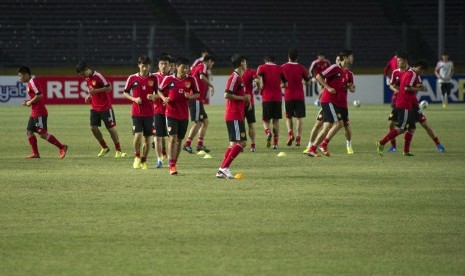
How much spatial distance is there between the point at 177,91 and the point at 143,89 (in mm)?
1885

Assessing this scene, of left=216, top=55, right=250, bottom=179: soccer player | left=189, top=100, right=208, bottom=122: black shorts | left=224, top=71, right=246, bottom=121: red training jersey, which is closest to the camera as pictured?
left=216, top=55, right=250, bottom=179: soccer player

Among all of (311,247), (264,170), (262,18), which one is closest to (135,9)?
(262,18)

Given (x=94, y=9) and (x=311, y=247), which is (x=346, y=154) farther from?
(x=94, y=9)

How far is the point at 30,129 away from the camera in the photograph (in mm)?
21469

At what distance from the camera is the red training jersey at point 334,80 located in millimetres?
21273

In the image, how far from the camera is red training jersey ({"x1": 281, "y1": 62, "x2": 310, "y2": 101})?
24.5 m

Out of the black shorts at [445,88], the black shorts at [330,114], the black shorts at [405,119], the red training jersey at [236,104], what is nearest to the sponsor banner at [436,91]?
the black shorts at [445,88]

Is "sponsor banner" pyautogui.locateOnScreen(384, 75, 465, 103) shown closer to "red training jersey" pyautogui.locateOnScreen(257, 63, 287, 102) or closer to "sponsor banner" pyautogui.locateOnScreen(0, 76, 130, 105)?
"sponsor banner" pyautogui.locateOnScreen(0, 76, 130, 105)

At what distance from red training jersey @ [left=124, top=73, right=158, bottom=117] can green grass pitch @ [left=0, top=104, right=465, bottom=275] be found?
0.99 m

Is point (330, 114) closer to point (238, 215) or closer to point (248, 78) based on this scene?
point (248, 78)

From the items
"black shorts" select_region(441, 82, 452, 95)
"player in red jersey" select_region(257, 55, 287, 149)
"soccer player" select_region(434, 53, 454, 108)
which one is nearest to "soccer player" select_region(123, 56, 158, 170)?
"player in red jersey" select_region(257, 55, 287, 149)

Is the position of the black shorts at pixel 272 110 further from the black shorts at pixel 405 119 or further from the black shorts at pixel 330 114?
the black shorts at pixel 405 119

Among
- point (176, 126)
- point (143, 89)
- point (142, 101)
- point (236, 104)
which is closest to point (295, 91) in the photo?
point (143, 89)

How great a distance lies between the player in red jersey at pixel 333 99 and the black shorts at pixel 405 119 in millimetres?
1076
